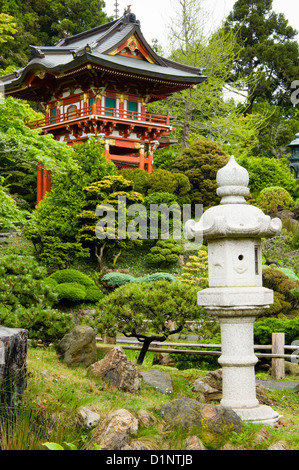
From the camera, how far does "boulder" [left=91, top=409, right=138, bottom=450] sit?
4.29 m

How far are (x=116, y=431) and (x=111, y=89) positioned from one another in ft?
60.9

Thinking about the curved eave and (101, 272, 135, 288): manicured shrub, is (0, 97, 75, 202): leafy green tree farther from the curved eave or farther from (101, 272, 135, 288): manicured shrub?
the curved eave

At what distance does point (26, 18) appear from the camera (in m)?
32.8

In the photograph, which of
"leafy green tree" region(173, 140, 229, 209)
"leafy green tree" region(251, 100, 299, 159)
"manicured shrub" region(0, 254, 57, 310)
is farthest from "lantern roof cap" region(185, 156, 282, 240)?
"leafy green tree" region(251, 100, 299, 159)

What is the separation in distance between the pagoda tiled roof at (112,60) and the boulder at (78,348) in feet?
45.0

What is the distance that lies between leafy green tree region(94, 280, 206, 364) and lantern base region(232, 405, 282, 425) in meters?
1.83

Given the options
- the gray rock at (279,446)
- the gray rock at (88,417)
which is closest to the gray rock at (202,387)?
the gray rock at (279,446)

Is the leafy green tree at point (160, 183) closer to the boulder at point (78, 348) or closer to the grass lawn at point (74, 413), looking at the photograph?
the boulder at point (78, 348)

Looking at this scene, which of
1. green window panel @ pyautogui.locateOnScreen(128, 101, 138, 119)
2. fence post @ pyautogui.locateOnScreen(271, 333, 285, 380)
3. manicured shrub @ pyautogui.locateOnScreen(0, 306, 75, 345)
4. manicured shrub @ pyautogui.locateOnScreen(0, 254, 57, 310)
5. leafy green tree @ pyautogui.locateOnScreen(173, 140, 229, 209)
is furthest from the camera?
green window panel @ pyautogui.locateOnScreen(128, 101, 138, 119)

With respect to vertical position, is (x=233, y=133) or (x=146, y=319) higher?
(x=233, y=133)

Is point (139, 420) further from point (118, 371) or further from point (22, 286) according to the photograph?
point (22, 286)

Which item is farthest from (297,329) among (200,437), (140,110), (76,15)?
(76,15)

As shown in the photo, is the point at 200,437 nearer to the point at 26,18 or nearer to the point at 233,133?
the point at 233,133

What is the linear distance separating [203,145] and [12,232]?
8.08 meters
